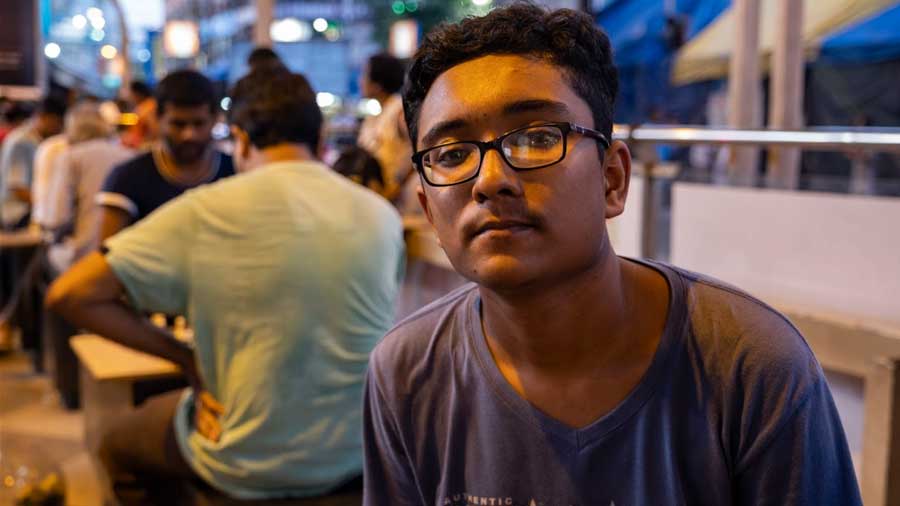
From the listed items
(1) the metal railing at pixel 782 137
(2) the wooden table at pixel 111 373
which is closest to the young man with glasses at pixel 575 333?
(1) the metal railing at pixel 782 137

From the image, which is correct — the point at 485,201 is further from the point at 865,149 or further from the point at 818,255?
the point at 818,255

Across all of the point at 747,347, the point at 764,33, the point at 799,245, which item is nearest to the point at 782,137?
the point at 799,245

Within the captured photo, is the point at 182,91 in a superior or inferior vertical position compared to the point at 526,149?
superior

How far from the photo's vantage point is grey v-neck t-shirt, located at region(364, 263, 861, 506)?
46.4 inches

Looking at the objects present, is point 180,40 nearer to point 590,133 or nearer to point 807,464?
point 590,133

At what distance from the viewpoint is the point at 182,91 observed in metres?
3.90

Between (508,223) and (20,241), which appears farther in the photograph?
(20,241)

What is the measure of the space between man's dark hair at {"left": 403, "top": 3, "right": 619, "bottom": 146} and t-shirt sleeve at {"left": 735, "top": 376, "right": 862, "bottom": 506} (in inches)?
16.5

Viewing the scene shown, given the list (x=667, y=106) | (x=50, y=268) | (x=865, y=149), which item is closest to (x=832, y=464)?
(x=865, y=149)

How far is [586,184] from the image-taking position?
1241 mm

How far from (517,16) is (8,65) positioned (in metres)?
10.5

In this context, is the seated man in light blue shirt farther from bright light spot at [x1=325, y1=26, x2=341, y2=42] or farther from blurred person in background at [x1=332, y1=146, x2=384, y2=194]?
bright light spot at [x1=325, y1=26, x2=341, y2=42]

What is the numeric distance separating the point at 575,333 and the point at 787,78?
3347 mm

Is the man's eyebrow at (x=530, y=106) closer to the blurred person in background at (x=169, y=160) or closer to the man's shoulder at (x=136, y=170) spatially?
the blurred person in background at (x=169, y=160)
